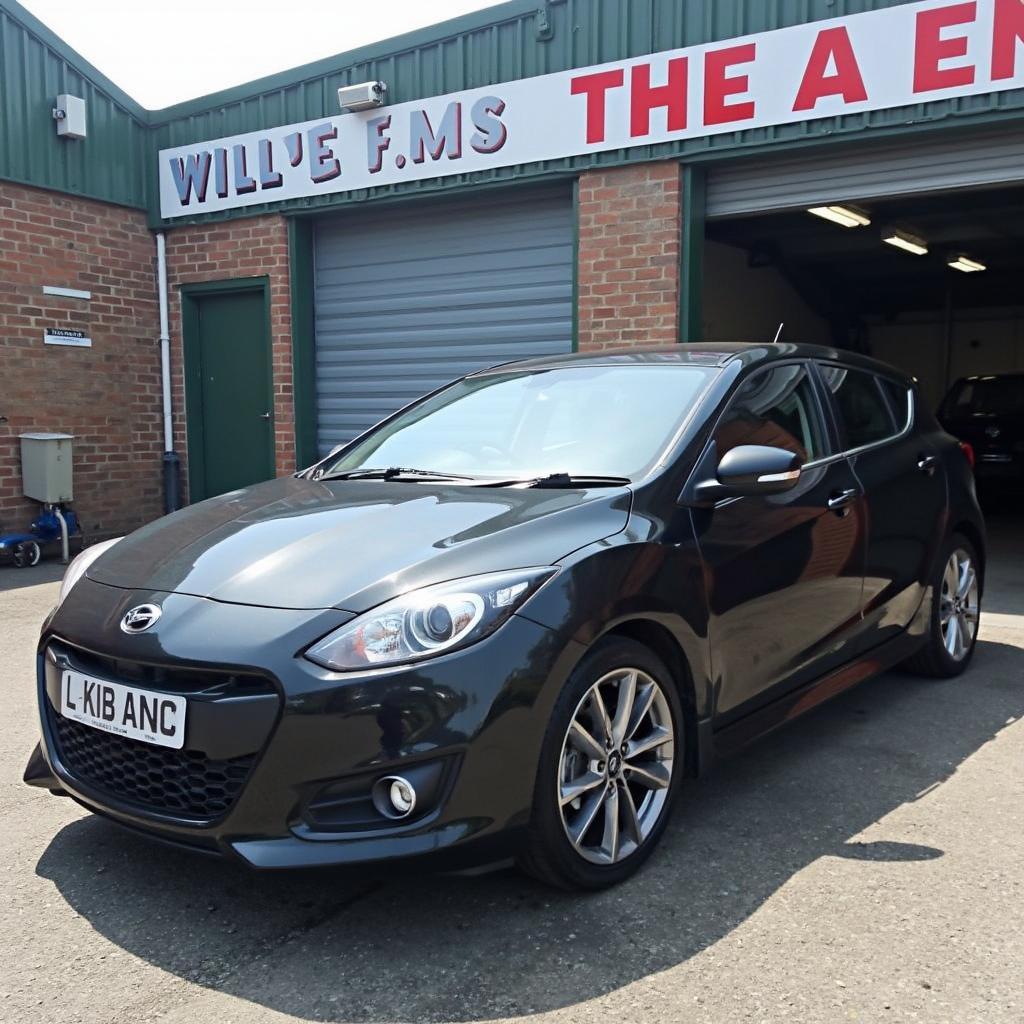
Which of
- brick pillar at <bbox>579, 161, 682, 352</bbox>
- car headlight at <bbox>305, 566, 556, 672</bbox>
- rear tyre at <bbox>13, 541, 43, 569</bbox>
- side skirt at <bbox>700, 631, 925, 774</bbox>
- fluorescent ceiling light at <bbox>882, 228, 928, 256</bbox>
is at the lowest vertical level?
rear tyre at <bbox>13, 541, 43, 569</bbox>

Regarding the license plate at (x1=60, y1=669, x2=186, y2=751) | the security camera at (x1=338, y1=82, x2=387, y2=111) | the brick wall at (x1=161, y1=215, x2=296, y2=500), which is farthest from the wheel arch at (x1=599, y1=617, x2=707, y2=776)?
the brick wall at (x1=161, y1=215, x2=296, y2=500)

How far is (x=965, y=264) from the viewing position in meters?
16.7

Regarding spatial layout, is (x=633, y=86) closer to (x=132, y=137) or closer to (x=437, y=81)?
(x=437, y=81)

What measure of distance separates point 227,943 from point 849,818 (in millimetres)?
1976

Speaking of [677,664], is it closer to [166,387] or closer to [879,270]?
[166,387]

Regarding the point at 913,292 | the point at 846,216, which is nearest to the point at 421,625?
the point at 846,216

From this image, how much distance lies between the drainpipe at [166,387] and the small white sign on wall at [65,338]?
867 mm

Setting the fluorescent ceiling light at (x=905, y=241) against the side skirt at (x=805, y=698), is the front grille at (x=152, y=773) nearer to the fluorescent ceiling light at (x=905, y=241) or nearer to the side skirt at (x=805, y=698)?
the side skirt at (x=805, y=698)

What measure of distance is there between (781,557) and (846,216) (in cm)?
975

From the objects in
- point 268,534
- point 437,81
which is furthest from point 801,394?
point 437,81

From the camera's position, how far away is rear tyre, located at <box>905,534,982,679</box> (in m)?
4.86

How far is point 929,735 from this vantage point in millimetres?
4293

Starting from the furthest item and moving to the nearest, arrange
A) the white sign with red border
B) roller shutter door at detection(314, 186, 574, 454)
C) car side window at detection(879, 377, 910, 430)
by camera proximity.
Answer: roller shutter door at detection(314, 186, 574, 454), the white sign with red border, car side window at detection(879, 377, 910, 430)

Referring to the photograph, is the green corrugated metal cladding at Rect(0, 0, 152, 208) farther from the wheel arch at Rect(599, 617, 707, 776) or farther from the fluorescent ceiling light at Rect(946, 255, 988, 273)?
the fluorescent ceiling light at Rect(946, 255, 988, 273)
